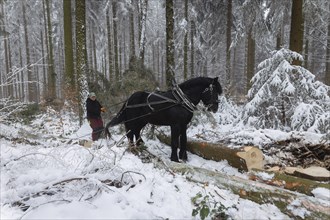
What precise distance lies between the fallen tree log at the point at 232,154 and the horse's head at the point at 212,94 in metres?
0.84

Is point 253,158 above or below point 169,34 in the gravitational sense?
below

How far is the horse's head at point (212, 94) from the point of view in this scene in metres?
5.93

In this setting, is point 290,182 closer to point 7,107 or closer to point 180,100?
point 180,100

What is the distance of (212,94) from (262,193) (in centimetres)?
296

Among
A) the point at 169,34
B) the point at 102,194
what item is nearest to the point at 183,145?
the point at 102,194

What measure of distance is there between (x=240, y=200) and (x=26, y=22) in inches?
1062

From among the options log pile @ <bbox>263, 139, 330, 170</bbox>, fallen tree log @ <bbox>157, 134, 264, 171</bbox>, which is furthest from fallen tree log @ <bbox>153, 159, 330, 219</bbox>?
log pile @ <bbox>263, 139, 330, 170</bbox>

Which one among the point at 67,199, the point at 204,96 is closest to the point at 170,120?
the point at 204,96

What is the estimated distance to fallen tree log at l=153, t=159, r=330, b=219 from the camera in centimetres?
288

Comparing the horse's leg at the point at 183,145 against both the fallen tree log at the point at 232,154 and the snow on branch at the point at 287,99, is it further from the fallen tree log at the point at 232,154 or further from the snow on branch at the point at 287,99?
the snow on branch at the point at 287,99

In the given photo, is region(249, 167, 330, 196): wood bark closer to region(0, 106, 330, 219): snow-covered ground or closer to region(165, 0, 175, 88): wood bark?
region(0, 106, 330, 219): snow-covered ground

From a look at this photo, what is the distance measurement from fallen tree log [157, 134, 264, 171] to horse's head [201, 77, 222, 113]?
836mm

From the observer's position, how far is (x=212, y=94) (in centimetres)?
592

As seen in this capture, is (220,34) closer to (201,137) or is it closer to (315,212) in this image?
(201,137)
